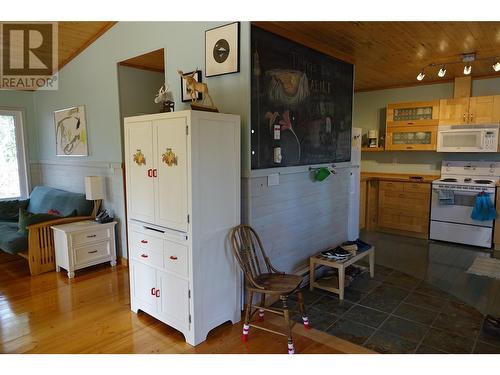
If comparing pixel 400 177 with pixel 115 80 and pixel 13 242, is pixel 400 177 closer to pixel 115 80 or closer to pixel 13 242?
pixel 115 80

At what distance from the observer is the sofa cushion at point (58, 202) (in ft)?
14.0

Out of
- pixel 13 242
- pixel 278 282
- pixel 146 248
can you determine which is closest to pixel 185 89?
pixel 146 248

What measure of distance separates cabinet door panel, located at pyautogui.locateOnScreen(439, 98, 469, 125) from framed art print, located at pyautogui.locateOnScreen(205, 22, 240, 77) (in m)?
3.77

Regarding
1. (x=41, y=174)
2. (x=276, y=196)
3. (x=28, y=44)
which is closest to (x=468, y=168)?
(x=276, y=196)

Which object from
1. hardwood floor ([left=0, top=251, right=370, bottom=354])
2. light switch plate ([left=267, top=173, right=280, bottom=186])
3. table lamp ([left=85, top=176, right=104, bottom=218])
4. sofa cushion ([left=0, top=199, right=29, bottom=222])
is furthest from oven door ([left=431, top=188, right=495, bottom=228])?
sofa cushion ([left=0, top=199, right=29, bottom=222])

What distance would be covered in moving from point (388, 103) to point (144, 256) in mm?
4852

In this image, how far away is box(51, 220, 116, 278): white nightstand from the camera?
3.72m

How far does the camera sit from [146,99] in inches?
163

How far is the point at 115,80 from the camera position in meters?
3.86

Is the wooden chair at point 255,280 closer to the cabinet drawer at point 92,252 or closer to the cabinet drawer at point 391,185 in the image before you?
the cabinet drawer at point 92,252

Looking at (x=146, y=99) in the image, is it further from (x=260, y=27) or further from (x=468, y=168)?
(x=468, y=168)

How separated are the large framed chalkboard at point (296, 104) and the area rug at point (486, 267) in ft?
6.24

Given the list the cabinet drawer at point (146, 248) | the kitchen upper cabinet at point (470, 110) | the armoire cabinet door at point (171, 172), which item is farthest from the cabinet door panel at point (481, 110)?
the cabinet drawer at point (146, 248)

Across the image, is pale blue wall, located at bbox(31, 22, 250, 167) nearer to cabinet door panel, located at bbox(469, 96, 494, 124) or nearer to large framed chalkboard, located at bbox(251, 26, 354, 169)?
large framed chalkboard, located at bbox(251, 26, 354, 169)
